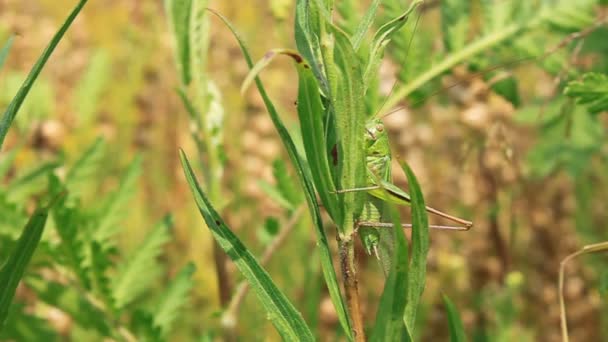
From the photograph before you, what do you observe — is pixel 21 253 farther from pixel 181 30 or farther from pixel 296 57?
pixel 181 30

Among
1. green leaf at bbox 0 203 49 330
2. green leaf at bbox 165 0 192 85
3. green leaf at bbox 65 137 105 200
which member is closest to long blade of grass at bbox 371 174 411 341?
green leaf at bbox 0 203 49 330

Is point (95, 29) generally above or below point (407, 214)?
above

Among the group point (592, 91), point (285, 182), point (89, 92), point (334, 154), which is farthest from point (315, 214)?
point (89, 92)

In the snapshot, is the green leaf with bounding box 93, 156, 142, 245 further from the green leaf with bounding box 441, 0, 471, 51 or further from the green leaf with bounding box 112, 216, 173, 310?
the green leaf with bounding box 441, 0, 471, 51

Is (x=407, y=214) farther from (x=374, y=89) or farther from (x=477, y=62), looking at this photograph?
(x=374, y=89)

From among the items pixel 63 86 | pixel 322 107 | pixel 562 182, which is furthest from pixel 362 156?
pixel 63 86

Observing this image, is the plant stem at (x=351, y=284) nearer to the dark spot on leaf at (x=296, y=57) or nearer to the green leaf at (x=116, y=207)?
the dark spot on leaf at (x=296, y=57)
